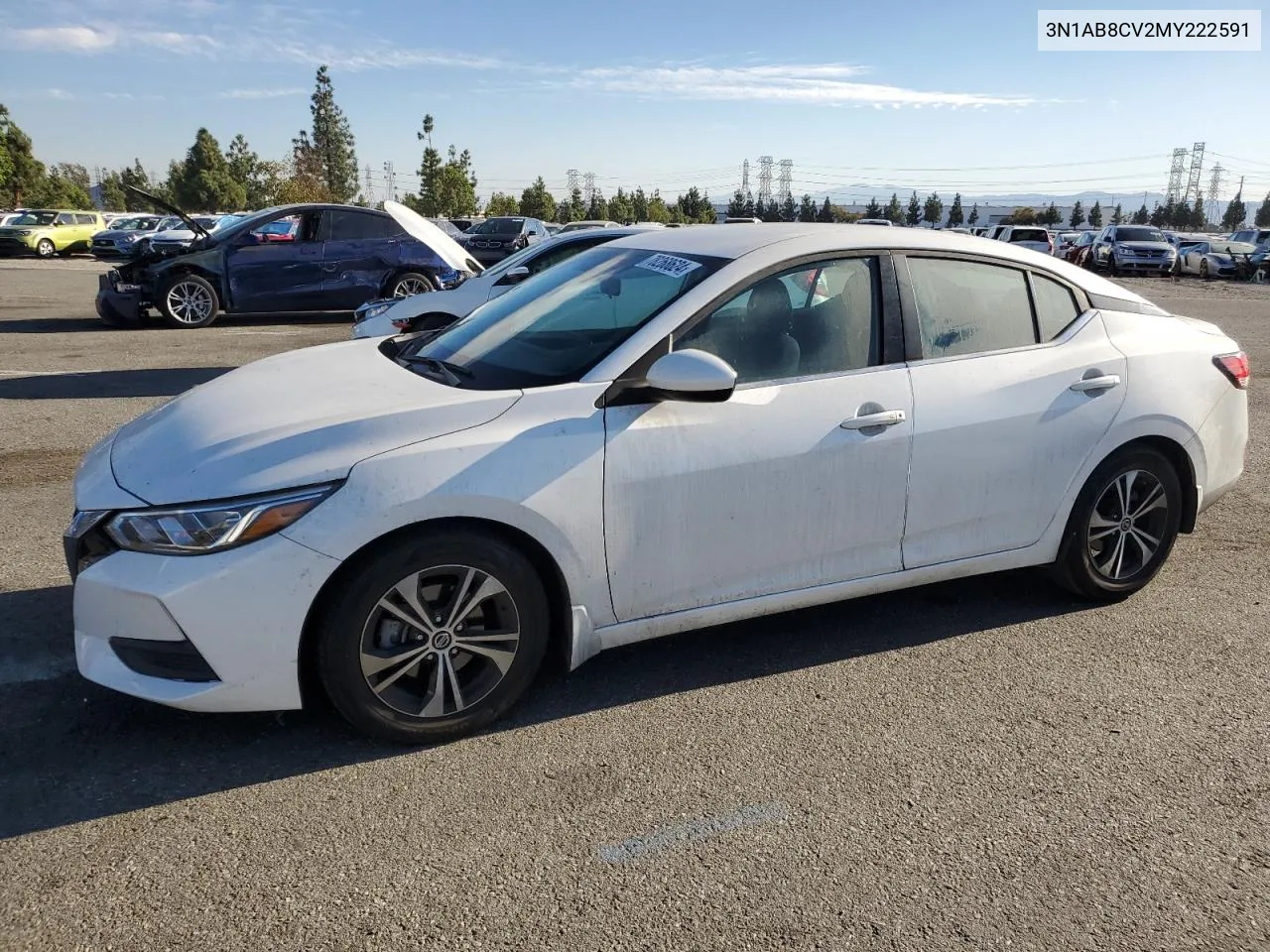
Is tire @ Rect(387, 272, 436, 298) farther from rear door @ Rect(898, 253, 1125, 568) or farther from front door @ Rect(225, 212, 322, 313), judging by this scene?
rear door @ Rect(898, 253, 1125, 568)

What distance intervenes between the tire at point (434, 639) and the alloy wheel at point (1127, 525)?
250 cm

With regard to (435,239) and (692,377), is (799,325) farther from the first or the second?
(435,239)

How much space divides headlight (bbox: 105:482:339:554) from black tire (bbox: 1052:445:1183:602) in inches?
121

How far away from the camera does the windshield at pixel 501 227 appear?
2794cm

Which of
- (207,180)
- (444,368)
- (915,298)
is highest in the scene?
(207,180)

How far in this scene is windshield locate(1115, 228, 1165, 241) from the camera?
34.7 m

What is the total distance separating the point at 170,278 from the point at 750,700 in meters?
12.1

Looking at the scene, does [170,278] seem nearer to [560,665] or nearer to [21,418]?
[21,418]

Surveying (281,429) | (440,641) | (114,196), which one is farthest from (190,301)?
(114,196)

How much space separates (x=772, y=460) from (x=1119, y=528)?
187cm

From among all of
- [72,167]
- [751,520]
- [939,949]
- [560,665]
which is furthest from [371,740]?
[72,167]

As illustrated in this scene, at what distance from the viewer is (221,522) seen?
2867mm

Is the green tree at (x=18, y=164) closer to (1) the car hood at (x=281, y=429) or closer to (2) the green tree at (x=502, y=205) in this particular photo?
(2) the green tree at (x=502, y=205)

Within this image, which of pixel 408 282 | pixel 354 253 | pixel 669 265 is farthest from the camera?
pixel 408 282
